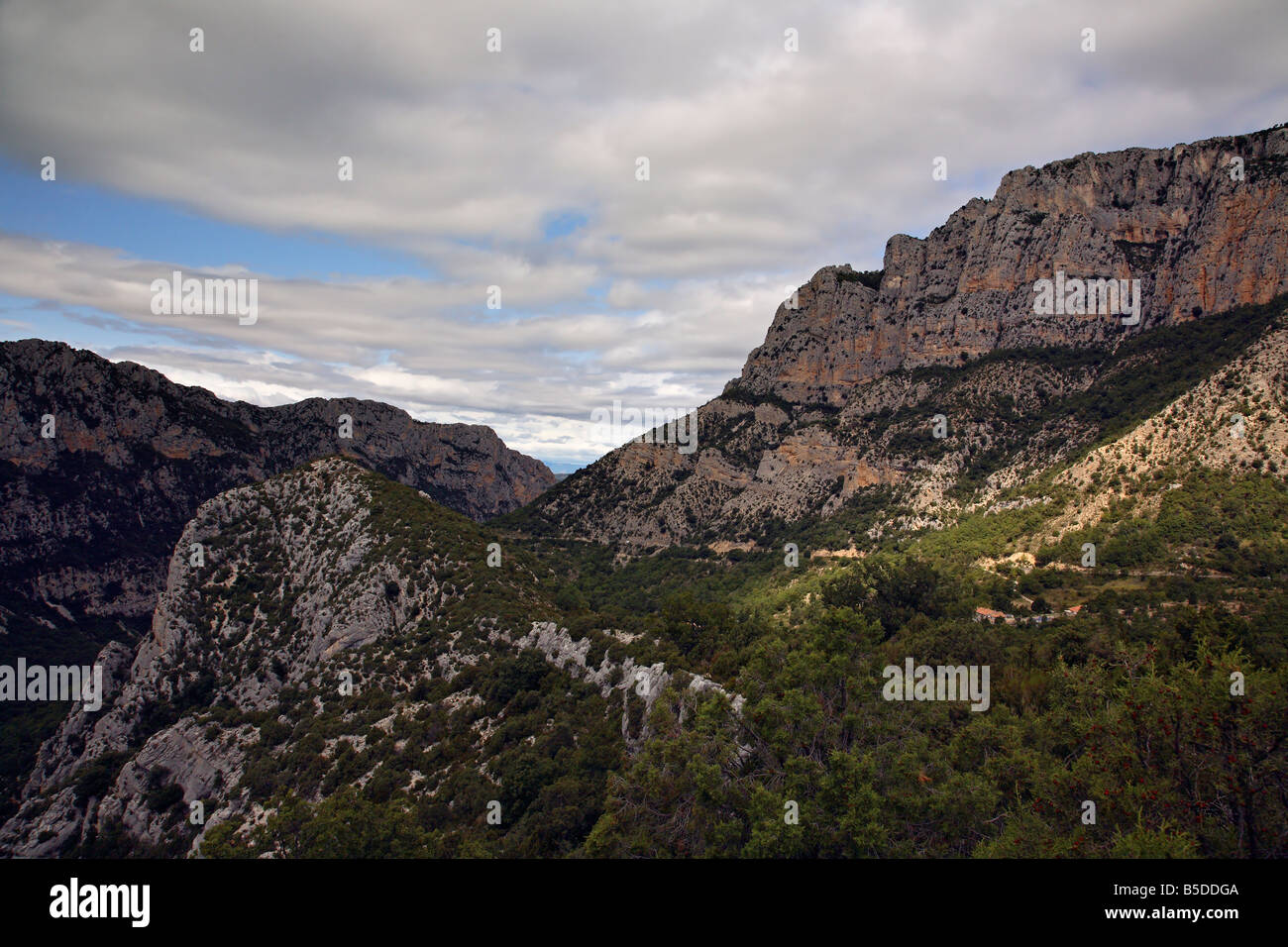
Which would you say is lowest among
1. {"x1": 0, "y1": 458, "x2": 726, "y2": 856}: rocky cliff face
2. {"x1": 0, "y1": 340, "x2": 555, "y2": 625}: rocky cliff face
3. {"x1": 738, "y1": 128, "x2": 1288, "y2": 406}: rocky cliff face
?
{"x1": 0, "y1": 458, "x2": 726, "y2": 856}: rocky cliff face

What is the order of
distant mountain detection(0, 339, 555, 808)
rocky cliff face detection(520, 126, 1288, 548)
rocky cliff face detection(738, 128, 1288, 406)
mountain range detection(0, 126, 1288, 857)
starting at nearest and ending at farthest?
mountain range detection(0, 126, 1288, 857) < rocky cliff face detection(738, 128, 1288, 406) < rocky cliff face detection(520, 126, 1288, 548) < distant mountain detection(0, 339, 555, 808)

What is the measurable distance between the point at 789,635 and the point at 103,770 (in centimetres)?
4599

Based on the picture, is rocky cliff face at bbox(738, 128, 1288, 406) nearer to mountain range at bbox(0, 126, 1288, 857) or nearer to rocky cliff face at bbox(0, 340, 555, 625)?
mountain range at bbox(0, 126, 1288, 857)

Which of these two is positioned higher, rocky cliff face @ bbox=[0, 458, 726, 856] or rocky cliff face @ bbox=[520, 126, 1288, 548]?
rocky cliff face @ bbox=[520, 126, 1288, 548]

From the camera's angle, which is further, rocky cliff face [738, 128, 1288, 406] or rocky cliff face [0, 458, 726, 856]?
rocky cliff face [738, 128, 1288, 406]

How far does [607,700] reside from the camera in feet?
94.6

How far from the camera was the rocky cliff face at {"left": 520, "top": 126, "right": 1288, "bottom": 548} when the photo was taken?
68.2 m

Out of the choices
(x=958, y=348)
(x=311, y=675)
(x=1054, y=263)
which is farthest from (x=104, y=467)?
(x=1054, y=263)

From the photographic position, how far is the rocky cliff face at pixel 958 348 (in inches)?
2687

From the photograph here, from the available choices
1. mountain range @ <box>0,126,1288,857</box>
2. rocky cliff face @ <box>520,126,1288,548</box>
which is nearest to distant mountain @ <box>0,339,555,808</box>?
mountain range @ <box>0,126,1288,857</box>

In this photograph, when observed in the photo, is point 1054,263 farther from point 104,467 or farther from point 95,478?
point 104,467

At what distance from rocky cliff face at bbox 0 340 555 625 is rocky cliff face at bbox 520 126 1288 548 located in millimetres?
67051
